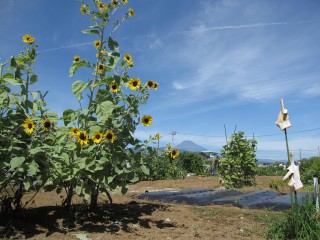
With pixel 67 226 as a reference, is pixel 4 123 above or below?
above

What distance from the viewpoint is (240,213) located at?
5230mm

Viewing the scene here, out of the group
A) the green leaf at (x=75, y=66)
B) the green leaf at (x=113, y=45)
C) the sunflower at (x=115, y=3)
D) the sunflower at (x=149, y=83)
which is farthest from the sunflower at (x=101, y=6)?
the sunflower at (x=149, y=83)

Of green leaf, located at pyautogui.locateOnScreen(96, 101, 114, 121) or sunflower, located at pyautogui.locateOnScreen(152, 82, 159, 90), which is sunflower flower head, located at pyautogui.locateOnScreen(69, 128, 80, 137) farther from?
sunflower, located at pyautogui.locateOnScreen(152, 82, 159, 90)

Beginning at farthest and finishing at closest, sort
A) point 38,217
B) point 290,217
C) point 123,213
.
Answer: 1. point 123,213
2. point 38,217
3. point 290,217

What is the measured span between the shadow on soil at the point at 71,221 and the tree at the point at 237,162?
5931 mm

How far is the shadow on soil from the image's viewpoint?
11.8 ft

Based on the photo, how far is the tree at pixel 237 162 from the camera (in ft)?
33.4

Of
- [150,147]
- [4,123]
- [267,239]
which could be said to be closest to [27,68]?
[4,123]

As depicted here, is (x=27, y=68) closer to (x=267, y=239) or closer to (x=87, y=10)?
(x=87, y=10)

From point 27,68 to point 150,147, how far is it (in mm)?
1611

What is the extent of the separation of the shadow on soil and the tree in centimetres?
593

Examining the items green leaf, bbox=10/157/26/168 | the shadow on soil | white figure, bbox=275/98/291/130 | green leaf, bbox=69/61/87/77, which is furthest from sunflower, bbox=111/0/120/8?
the shadow on soil

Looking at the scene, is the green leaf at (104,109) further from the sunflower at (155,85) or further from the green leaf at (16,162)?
the green leaf at (16,162)

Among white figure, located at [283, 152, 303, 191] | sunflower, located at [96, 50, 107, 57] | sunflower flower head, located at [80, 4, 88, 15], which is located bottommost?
white figure, located at [283, 152, 303, 191]
